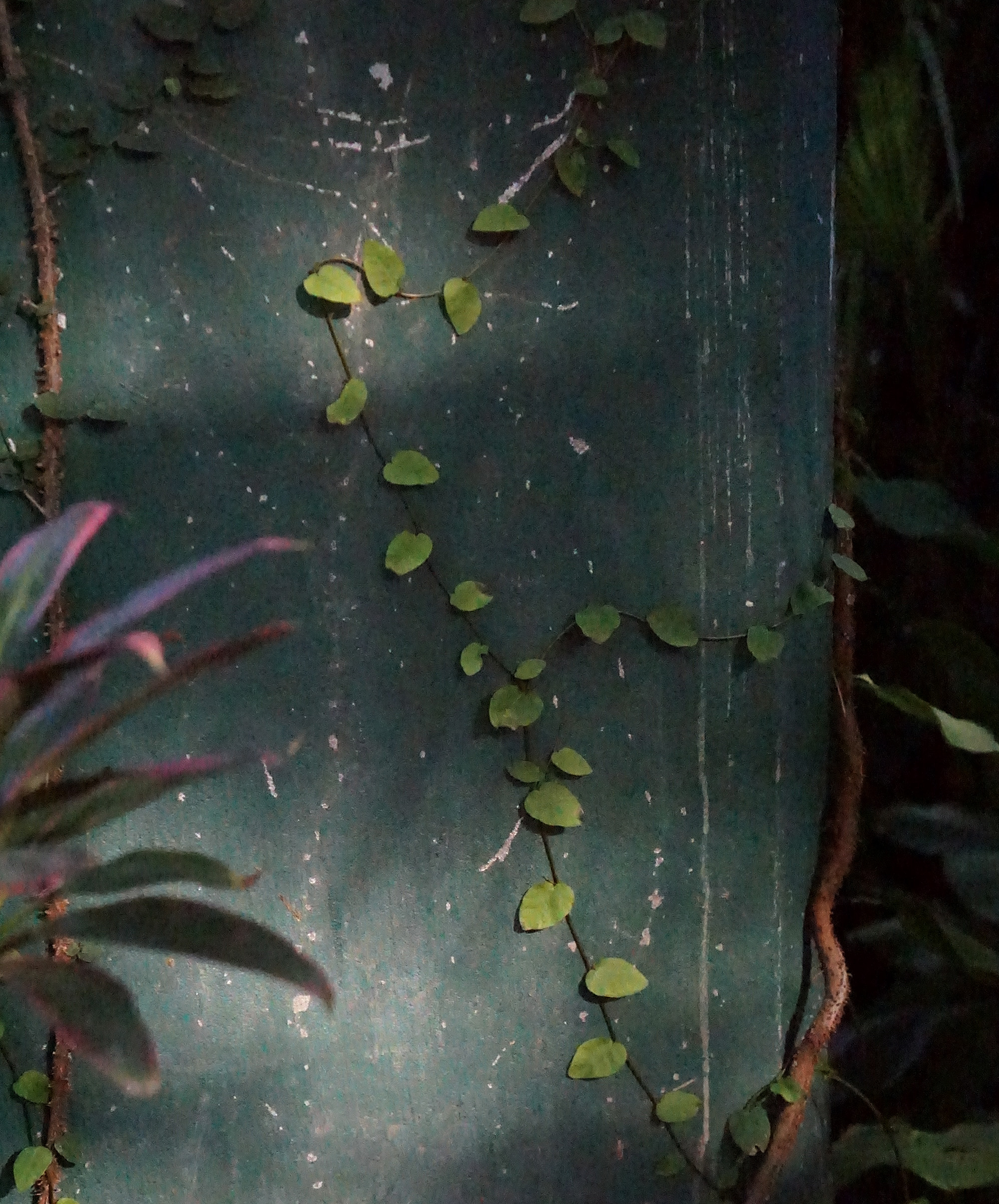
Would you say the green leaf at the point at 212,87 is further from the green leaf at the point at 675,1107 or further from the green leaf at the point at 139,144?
the green leaf at the point at 675,1107

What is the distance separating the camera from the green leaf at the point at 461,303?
2.57 feet

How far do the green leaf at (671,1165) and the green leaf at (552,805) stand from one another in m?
0.31

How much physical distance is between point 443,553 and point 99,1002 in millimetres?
447

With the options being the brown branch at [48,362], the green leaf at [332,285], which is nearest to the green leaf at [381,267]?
the green leaf at [332,285]

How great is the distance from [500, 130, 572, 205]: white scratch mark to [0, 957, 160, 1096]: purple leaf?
0.61m

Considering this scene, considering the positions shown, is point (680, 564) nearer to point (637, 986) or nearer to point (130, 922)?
point (637, 986)

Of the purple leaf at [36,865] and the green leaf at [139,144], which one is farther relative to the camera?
the green leaf at [139,144]

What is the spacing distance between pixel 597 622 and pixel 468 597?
109 mm

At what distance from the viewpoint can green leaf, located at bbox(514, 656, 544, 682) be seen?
2.68 feet

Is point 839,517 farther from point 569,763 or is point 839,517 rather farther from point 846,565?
point 569,763

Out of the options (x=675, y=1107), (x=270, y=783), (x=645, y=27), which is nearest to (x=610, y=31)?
(x=645, y=27)

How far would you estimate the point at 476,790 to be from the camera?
84 cm

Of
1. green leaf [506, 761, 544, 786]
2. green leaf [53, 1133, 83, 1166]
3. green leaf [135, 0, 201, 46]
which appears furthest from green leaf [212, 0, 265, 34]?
green leaf [53, 1133, 83, 1166]

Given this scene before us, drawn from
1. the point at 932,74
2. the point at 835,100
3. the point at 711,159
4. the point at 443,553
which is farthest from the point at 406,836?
the point at 932,74
